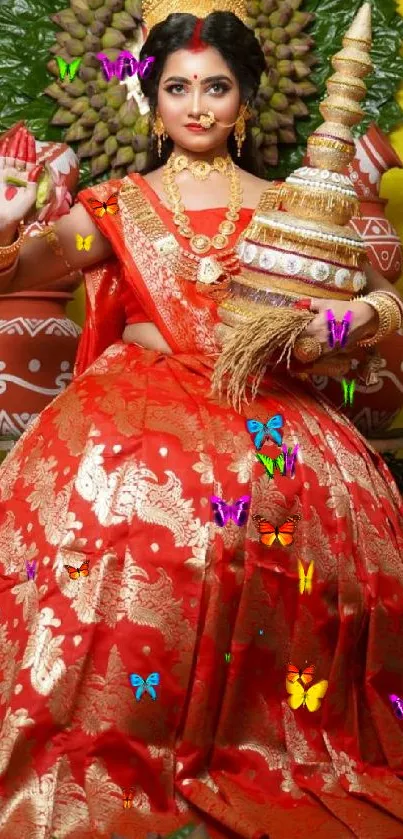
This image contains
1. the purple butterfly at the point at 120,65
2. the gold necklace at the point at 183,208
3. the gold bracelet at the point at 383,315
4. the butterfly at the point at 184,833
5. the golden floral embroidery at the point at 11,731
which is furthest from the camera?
the purple butterfly at the point at 120,65

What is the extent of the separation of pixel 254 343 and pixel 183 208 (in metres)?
0.43

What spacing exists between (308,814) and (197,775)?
19 cm

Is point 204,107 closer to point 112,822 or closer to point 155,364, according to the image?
point 155,364

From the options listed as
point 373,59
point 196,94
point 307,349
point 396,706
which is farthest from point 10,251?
point 373,59

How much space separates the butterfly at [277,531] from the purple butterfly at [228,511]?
2cm

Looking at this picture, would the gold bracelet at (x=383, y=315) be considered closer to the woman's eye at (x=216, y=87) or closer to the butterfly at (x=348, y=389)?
the butterfly at (x=348, y=389)

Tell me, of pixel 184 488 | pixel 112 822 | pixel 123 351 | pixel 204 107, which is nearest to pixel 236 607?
pixel 184 488

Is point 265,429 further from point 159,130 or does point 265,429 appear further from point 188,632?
point 159,130

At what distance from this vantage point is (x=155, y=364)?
2623 mm

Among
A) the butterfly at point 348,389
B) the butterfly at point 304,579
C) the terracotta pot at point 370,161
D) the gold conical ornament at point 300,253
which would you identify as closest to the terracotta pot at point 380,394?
the butterfly at point 348,389

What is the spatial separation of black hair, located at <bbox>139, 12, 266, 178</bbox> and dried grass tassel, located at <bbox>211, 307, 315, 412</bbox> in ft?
1.94

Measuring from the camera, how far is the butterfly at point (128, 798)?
2.21 m

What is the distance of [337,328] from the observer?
2465 mm

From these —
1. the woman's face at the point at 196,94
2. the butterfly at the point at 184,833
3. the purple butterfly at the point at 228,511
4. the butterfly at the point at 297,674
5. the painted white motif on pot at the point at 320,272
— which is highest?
the woman's face at the point at 196,94
